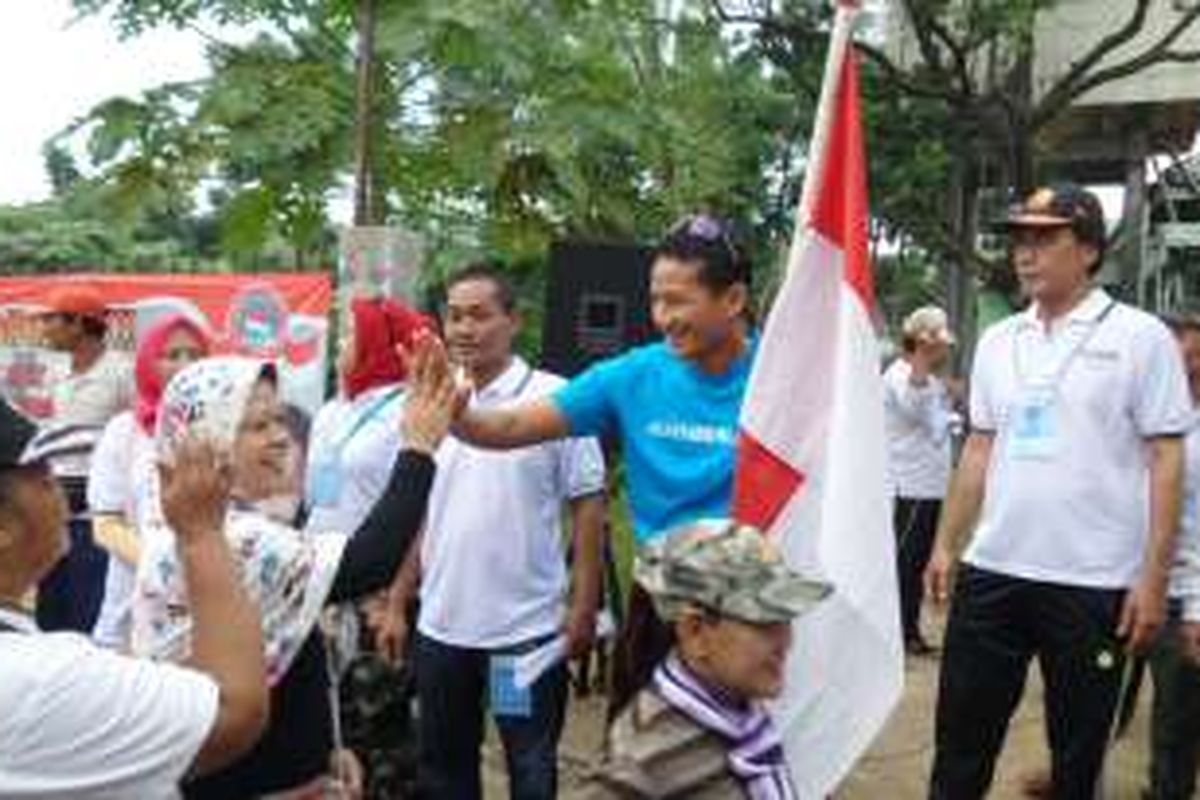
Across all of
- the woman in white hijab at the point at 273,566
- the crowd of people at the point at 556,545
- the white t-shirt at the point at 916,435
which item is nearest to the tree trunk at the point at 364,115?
the crowd of people at the point at 556,545

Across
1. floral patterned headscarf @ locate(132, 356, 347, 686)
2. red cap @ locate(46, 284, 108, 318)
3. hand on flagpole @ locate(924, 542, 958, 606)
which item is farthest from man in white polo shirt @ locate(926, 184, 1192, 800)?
red cap @ locate(46, 284, 108, 318)

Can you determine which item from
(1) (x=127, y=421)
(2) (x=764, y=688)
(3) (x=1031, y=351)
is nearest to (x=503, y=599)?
(1) (x=127, y=421)

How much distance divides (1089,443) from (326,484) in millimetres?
2114

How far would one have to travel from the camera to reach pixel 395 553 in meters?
3.30

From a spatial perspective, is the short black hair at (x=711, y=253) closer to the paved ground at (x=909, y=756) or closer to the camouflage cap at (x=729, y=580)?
the camouflage cap at (x=729, y=580)

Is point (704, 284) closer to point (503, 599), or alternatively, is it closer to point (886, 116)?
point (503, 599)

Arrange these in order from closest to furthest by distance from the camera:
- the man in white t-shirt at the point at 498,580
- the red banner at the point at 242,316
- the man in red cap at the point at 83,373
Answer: the man in white t-shirt at the point at 498,580, the man in red cap at the point at 83,373, the red banner at the point at 242,316

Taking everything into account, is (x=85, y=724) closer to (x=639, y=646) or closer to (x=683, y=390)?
(x=639, y=646)

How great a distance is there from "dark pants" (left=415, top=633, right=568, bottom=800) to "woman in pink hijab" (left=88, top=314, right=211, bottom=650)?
0.86 meters

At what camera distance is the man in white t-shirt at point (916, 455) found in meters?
10.1

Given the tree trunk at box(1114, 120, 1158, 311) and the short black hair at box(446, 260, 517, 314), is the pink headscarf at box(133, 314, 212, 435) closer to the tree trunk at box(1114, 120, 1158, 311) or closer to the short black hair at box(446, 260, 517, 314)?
the short black hair at box(446, 260, 517, 314)

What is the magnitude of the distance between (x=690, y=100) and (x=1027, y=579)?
7.88 meters

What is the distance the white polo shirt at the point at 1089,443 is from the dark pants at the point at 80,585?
282 centimetres

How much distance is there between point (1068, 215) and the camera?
15.9ft
